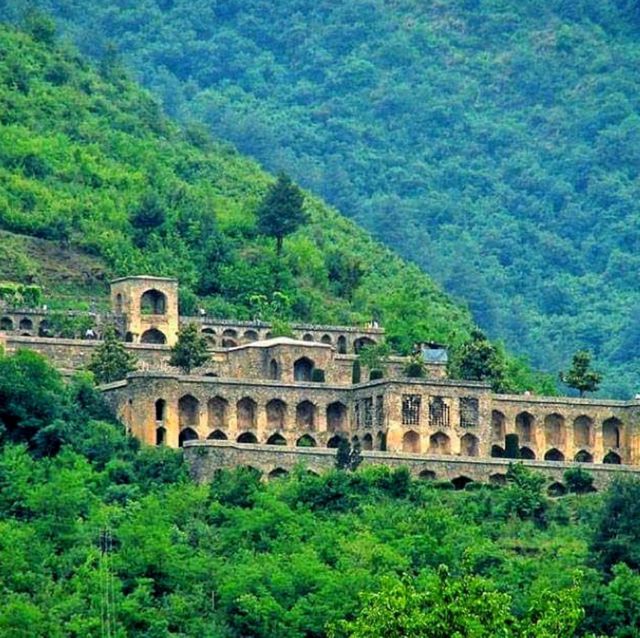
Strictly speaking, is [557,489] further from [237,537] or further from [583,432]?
[237,537]

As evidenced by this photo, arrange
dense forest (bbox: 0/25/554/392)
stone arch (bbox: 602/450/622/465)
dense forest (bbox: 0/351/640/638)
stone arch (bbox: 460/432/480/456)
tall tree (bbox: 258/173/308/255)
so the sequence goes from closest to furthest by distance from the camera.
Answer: dense forest (bbox: 0/351/640/638) → stone arch (bbox: 460/432/480/456) → stone arch (bbox: 602/450/622/465) → dense forest (bbox: 0/25/554/392) → tall tree (bbox: 258/173/308/255)

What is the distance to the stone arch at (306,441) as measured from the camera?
112 m

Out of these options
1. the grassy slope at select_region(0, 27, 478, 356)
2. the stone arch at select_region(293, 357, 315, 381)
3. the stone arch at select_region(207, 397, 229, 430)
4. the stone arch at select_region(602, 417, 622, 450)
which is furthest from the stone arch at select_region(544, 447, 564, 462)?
the grassy slope at select_region(0, 27, 478, 356)

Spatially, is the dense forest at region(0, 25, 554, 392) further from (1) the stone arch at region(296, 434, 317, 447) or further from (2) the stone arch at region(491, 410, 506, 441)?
(1) the stone arch at region(296, 434, 317, 447)

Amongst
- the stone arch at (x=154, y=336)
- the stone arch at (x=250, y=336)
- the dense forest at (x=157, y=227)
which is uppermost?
the dense forest at (x=157, y=227)

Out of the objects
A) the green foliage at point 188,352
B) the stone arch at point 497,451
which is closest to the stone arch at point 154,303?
the green foliage at point 188,352

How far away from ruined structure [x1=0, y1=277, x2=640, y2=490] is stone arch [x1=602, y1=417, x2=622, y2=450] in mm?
32

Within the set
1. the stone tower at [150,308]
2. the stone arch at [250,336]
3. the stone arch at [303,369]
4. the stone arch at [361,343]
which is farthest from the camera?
the stone arch at [361,343]

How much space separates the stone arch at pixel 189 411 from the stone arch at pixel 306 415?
3326mm

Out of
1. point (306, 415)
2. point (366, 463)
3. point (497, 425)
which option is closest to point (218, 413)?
point (306, 415)

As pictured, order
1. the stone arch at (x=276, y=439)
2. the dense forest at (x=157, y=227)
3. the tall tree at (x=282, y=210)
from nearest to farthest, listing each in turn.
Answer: the stone arch at (x=276, y=439), the dense forest at (x=157, y=227), the tall tree at (x=282, y=210)

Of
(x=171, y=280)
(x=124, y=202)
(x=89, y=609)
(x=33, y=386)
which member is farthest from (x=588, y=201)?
(x=89, y=609)

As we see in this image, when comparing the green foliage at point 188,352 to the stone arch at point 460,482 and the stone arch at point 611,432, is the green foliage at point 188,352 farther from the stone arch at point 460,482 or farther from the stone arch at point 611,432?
the stone arch at point 611,432

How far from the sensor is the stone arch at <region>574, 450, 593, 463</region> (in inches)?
4476
